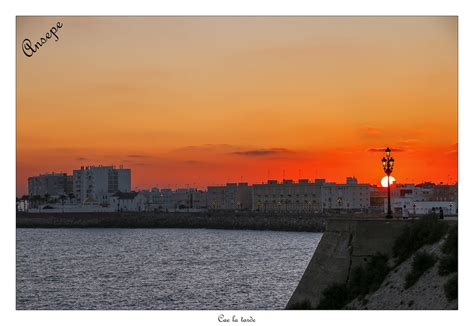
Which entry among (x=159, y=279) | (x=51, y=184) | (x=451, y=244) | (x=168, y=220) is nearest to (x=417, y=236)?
(x=451, y=244)

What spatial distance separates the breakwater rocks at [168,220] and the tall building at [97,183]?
16.4 metres

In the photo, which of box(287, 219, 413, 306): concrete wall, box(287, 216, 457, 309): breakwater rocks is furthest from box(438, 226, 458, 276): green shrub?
box(287, 219, 413, 306): concrete wall

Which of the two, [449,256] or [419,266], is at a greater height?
[449,256]

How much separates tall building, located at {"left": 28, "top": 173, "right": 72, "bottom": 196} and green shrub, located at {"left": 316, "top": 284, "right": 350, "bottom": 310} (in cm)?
17146

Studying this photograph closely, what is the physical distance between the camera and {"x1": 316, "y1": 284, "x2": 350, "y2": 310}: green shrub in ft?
55.8

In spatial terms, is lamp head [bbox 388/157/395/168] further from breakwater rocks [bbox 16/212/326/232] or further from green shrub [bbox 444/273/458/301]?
breakwater rocks [bbox 16/212/326/232]

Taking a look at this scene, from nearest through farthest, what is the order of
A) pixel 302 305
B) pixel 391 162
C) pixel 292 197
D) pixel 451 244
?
1. pixel 451 244
2. pixel 302 305
3. pixel 391 162
4. pixel 292 197

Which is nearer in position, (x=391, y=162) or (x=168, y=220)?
(x=391, y=162)

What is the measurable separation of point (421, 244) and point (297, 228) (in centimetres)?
11244

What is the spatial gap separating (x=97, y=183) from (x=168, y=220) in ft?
A: 123

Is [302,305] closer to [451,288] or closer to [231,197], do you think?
[451,288]

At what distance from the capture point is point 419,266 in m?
15.5

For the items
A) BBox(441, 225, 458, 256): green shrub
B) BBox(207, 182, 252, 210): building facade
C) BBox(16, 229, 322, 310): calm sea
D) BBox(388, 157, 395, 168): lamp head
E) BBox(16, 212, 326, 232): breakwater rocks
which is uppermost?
BBox(388, 157, 395, 168): lamp head

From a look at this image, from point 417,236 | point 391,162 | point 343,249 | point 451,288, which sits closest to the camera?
point 451,288
